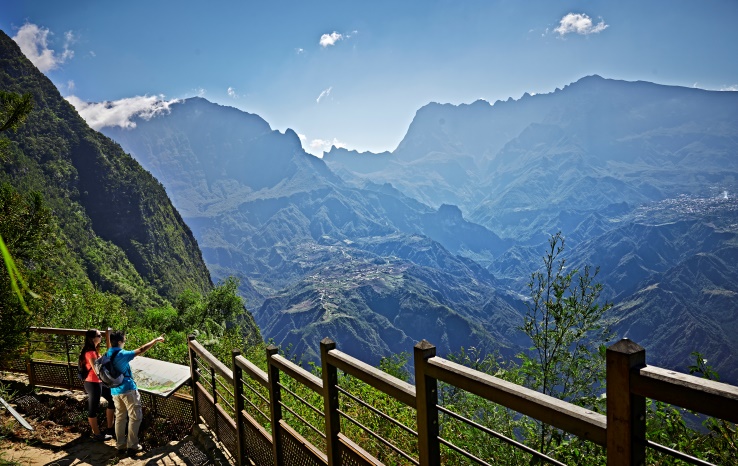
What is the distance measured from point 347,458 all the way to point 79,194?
352ft

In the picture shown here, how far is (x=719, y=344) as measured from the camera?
121m

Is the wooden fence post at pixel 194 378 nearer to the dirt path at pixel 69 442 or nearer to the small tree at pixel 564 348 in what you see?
the dirt path at pixel 69 442

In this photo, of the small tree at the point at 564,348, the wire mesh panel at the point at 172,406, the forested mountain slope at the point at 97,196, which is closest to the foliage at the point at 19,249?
the wire mesh panel at the point at 172,406

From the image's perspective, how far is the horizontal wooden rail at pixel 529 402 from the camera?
5.78ft

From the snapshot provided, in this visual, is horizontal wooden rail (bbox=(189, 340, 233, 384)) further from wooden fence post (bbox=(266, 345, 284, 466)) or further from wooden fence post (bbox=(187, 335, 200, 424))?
wooden fence post (bbox=(266, 345, 284, 466))

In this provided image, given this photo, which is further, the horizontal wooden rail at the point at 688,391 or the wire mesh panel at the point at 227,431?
the wire mesh panel at the point at 227,431

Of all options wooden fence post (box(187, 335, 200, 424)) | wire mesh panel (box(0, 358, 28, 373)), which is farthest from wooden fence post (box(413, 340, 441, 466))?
wire mesh panel (box(0, 358, 28, 373))

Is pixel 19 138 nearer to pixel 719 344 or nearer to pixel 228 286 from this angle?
pixel 228 286

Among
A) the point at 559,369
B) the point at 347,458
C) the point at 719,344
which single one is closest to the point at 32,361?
the point at 347,458

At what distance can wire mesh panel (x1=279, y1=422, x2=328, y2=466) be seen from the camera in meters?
3.79

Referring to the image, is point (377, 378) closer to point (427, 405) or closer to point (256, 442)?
point (427, 405)

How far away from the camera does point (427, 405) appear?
2.59 metres

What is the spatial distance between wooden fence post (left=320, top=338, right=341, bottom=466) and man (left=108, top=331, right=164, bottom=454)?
13.7 feet

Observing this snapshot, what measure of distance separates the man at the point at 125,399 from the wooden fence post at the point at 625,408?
20.9 ft
